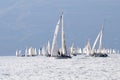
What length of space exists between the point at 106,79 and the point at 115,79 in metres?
1.24

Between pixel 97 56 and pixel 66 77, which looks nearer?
pixel 66 77

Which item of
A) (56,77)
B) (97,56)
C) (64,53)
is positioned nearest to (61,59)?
(64,53)

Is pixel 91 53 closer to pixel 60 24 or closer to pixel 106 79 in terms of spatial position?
pixel 60 24

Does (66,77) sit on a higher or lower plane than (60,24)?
lower

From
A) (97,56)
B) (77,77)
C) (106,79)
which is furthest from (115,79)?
(97,56)

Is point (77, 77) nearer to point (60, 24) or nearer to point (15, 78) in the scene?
point (15, 78)

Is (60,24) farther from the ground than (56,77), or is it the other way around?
(60,24)

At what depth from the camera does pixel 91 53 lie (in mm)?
185750

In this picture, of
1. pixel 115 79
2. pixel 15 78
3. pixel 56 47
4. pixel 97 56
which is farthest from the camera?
pixel 97 56

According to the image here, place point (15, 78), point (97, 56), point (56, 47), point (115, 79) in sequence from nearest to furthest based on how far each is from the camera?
point (115, 79) → point (15, 78) → point (56, 47) → point (97, 56)

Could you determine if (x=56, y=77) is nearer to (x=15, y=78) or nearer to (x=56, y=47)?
(x=15, y=78)

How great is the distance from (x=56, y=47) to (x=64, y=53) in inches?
162

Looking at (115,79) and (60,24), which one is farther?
(60,24)

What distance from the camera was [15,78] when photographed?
80562mm
